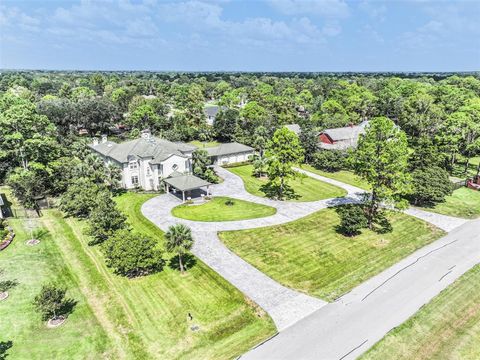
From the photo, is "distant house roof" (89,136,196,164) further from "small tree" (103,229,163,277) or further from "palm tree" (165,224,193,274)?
"palm tree" (165,224,193,274)

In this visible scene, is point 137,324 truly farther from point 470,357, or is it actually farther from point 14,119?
point 14,119

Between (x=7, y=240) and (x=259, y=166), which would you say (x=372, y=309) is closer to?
(x=7, y=240)

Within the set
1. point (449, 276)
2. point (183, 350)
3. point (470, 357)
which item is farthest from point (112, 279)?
point (449, 276)

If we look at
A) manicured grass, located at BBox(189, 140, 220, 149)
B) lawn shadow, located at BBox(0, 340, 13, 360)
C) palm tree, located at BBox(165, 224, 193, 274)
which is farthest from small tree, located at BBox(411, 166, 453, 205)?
manicured grass, located at BBox(189, 140, 220, 149)

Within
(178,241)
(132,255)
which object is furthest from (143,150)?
(178,241)

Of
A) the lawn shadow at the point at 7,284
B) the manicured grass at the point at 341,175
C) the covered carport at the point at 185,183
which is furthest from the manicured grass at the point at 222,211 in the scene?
the manicured grass at the point at 341,175
